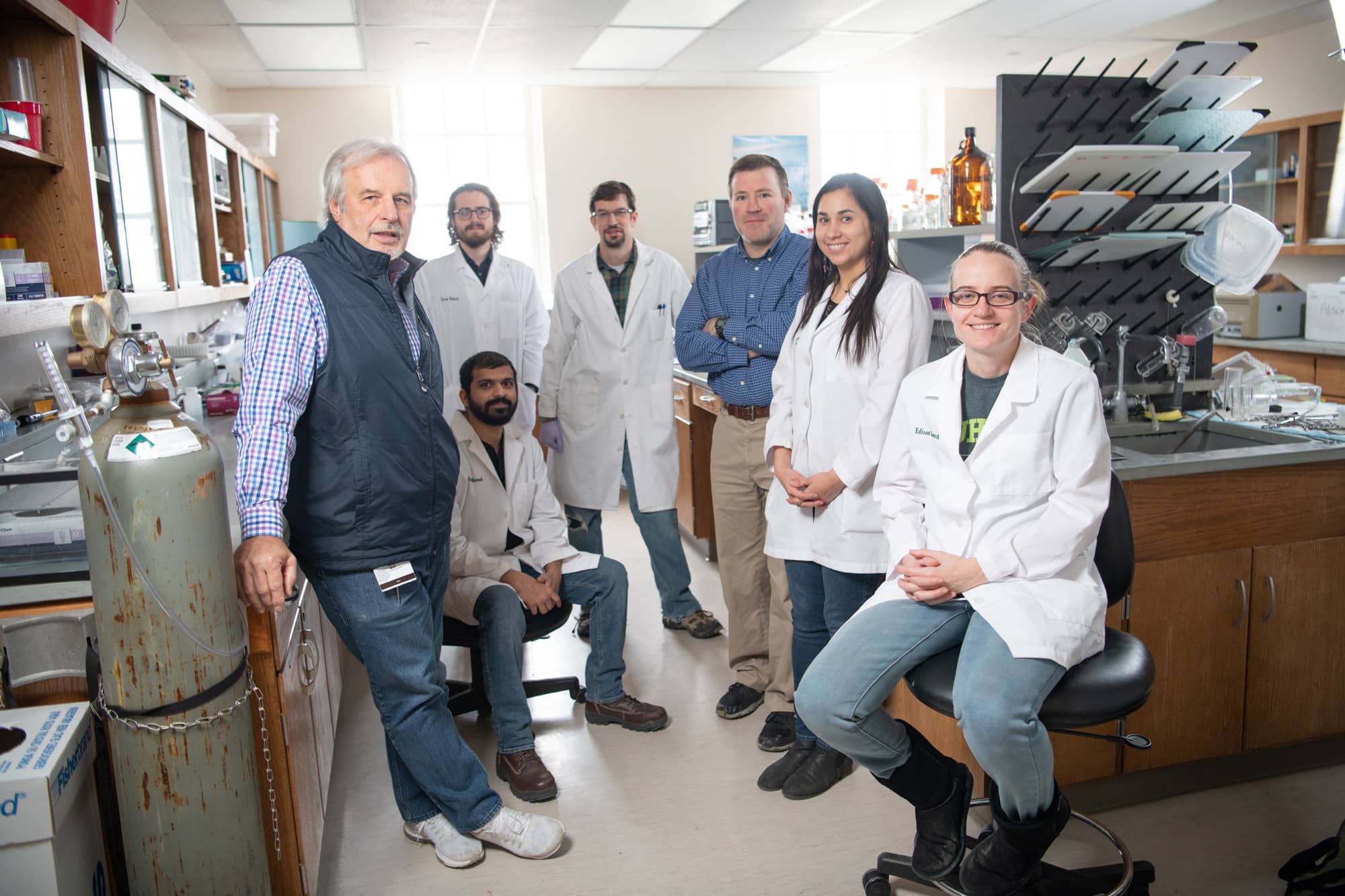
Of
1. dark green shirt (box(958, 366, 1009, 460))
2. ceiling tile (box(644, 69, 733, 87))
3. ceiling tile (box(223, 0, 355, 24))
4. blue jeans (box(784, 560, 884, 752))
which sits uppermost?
ceiling tile (box(644, 69, 733, 87))

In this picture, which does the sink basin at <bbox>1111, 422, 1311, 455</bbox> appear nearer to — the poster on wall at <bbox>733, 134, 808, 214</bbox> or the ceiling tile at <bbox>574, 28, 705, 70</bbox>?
the ceiling tile at <bbox>574, 28, 705, 70</bbox>

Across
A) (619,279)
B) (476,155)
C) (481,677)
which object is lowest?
(481,677)

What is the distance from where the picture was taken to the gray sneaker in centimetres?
311

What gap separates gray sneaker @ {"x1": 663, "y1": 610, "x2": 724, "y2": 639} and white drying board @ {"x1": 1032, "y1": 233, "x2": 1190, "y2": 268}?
151 centimetres

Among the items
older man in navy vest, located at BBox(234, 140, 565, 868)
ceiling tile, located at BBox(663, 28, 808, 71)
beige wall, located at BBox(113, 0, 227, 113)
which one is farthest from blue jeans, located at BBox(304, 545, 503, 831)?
ceiling tile, located at BBox(663, 28, 808, 71)

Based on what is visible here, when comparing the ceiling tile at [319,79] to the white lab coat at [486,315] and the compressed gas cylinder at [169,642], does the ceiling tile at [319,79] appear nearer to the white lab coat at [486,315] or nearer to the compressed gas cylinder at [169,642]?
the white lab coat at [486,315]

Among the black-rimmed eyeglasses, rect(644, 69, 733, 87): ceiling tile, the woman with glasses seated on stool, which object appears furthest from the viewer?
rect(644, 69, 733, 87): ceiling tile

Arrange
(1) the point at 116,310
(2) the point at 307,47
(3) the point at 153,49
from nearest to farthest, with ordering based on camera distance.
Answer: (1) the point at 116,310, (3) the point at 153,49, (2) the point at 307,47

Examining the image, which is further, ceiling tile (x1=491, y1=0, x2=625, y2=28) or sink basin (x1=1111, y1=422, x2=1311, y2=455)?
ceiling tile (x1=491, y1=0, x2=625, y2=28)

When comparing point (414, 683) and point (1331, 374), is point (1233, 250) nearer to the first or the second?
point (414, 683)

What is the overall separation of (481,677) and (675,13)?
3.23 metres

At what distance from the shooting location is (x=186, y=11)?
3967mm

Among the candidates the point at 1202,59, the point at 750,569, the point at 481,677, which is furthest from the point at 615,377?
the point at 1202,59

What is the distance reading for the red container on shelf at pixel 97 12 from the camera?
2.07 m
